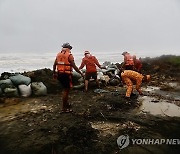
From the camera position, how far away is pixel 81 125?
4793mm

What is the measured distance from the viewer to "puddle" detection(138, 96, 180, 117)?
225 inches

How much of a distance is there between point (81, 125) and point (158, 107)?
240cm

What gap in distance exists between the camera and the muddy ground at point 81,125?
384cm

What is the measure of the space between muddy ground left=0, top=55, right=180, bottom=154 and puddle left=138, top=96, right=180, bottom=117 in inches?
4.0

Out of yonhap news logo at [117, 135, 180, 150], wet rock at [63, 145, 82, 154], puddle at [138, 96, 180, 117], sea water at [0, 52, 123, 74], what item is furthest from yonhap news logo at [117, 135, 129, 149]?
sea water at [0, 52, 123, 74]

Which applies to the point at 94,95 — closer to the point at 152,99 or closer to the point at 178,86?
the point at 152,99

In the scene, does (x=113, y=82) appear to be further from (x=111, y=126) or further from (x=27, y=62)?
(x=27, y=62)

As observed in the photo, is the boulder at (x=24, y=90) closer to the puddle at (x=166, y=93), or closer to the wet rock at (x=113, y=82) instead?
the wet rock at (x=113, y=82)

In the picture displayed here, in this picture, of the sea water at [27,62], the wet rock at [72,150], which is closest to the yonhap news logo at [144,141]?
the wet rock at [72,150]

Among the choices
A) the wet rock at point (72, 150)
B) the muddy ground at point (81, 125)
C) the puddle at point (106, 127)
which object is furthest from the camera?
the puddle at point (106, 127)

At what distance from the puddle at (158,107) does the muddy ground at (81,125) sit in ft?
0.33

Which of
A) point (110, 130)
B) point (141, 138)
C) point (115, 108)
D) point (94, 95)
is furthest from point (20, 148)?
point (94, 95)

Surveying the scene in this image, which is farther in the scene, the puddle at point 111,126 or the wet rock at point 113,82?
the wet rock at point 113,82

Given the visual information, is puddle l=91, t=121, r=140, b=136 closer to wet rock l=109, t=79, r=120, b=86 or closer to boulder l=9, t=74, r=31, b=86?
boulder l=9, t=74, r=31, b=86
